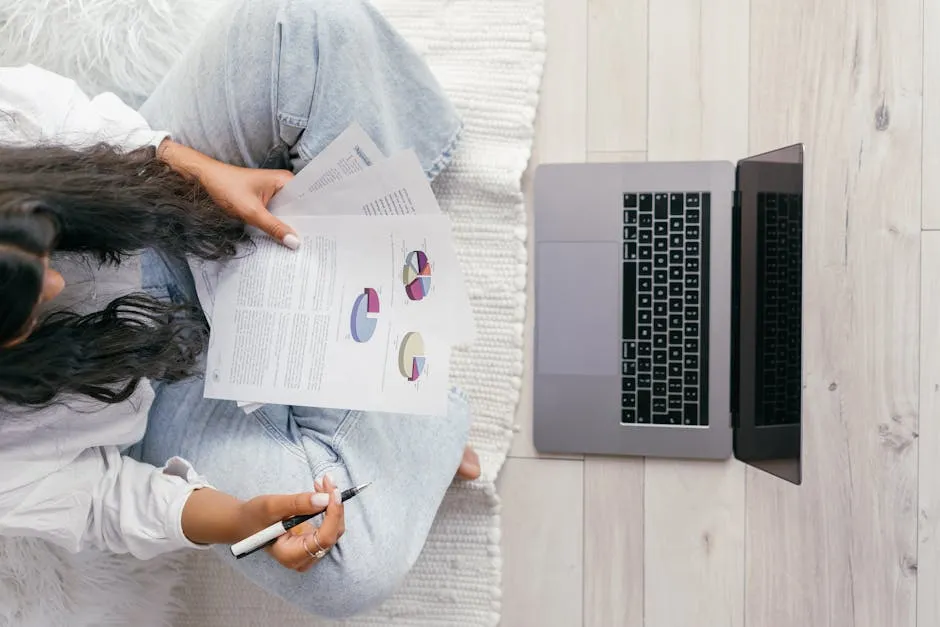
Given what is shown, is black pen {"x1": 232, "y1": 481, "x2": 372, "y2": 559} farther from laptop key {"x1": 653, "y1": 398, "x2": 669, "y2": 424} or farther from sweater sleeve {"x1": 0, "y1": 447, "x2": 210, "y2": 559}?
laptop key {"x1": 653, "y1": 398, "x2": 669, "y2": 424}

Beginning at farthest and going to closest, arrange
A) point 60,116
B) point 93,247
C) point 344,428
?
point 344,428 → point 60,116 → point 93,247

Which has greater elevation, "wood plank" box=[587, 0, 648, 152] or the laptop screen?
"wood plank" box=[587, 0, 648, 152]

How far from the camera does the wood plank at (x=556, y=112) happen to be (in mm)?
1066

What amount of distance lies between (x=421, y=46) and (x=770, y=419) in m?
0.69

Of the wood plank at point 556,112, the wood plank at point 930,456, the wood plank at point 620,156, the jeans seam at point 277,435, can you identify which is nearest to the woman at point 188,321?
the jeans seam at point 277,435

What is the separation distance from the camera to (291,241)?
32.2 inches

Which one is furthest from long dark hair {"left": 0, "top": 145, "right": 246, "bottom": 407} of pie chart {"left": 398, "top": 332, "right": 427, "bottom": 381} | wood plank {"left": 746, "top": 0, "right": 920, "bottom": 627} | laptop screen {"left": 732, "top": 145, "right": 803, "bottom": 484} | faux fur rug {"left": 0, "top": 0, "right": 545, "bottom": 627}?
wood plank {"left": 746, "top": 0, "right": 920, "bottom": 627}

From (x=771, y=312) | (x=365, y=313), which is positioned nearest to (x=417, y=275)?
(x=365, y=313)

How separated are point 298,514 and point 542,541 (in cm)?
43

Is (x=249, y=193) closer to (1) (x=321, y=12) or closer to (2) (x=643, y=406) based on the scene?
(1) (x=321, y=12)

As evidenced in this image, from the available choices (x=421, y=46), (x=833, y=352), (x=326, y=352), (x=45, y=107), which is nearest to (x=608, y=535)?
(x=833, y=352)

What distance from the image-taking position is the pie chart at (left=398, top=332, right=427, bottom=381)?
811 mm

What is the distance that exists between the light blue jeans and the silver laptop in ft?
0.76

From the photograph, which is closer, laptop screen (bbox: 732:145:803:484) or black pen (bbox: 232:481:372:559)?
black pen (bbox: 232:481:372:559)
